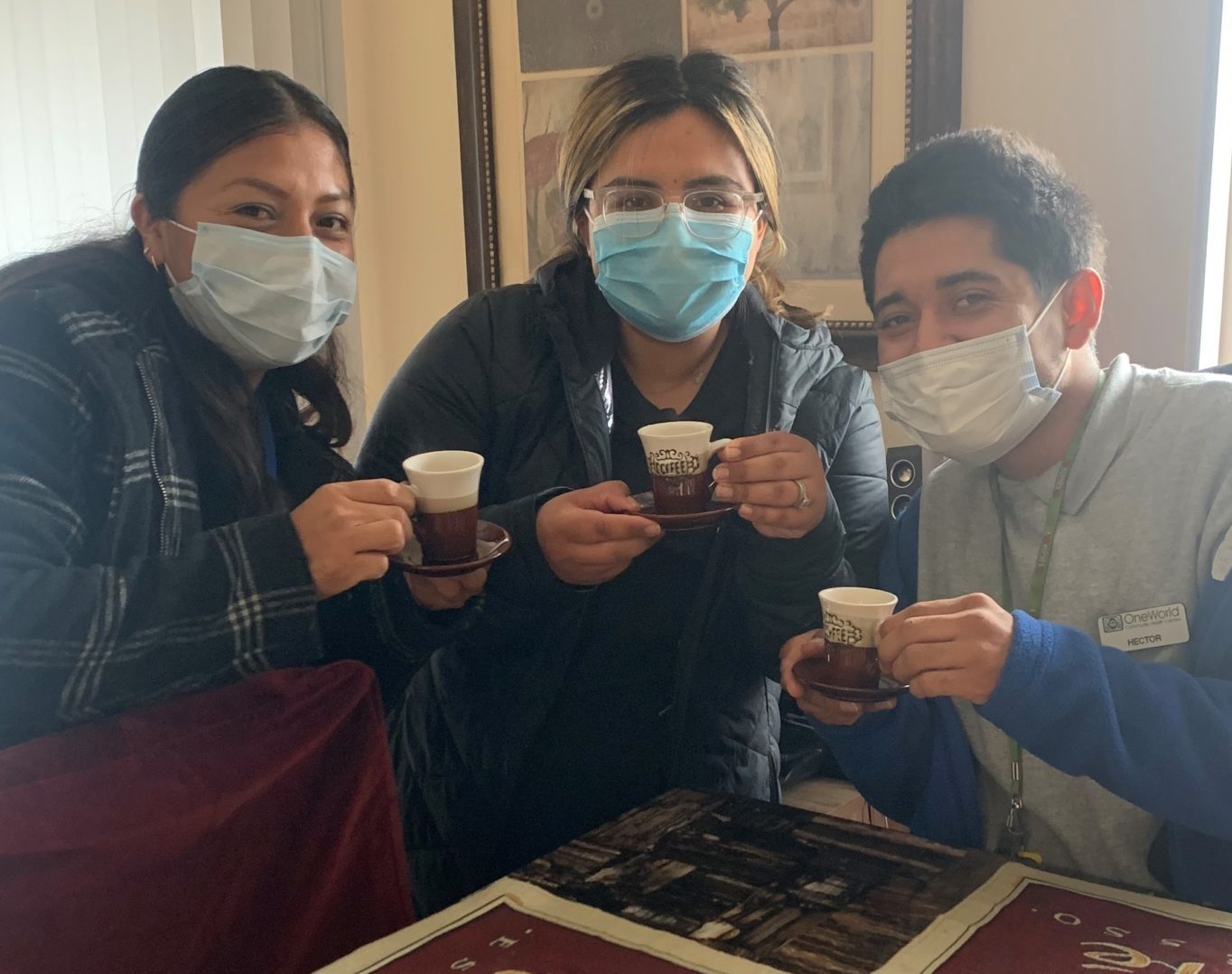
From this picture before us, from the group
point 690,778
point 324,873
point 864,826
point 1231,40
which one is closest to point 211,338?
point 324,873

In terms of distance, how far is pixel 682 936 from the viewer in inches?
41.1

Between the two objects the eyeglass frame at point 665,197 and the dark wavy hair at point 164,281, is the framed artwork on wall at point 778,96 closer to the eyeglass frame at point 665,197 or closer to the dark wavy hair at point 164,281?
the eyeglass frame at point 665,197

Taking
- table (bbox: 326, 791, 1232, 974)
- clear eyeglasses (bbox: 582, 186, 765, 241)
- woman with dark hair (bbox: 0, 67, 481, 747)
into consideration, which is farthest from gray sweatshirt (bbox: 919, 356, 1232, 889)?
woman with dark hair (bbox: 0, 67, 481, 747)

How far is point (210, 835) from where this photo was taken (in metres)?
1.07

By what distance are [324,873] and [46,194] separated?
5.88ft

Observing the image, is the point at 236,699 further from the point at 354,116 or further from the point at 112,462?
the point at 354,116

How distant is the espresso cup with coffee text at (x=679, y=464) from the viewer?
147 cm

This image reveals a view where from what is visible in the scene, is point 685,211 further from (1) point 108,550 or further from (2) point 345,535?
(1) point 108,550

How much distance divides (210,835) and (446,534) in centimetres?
44

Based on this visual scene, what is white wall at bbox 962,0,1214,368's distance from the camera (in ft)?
7.61

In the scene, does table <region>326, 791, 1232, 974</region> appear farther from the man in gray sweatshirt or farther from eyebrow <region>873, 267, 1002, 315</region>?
eyebrow <region>873, 267, 1002, 315</region>

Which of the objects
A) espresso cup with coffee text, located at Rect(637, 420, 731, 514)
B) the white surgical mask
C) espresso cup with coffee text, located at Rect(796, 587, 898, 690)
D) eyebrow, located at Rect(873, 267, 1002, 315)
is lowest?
espresso cup with coffee text, located at Rect(796, 587, 898, 690)

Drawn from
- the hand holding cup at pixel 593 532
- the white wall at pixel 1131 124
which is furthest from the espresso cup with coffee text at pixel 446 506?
the white wall at pixel 1131 124

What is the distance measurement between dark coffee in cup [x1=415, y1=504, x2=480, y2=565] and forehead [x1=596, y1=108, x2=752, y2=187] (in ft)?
2.13
